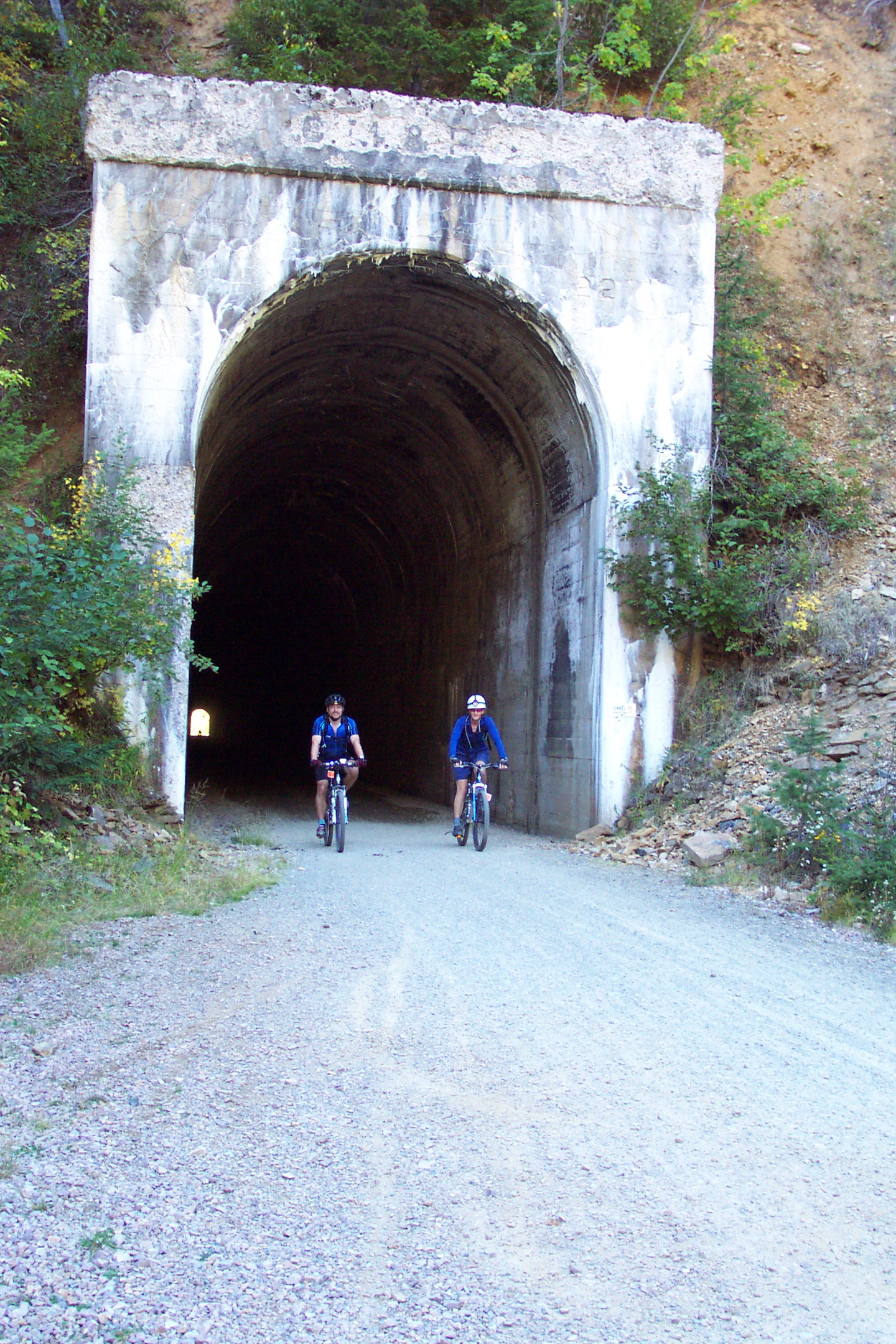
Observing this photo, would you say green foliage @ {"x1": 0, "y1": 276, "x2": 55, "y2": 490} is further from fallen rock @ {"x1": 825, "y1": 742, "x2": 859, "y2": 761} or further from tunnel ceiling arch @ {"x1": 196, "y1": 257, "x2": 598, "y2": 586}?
fallen rock @ {"x1": 825, "y1": 742, "x2": 859, "y2": 761}

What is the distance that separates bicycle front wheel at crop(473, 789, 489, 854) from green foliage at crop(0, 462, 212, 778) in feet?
10.8

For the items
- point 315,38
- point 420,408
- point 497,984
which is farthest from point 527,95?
point 497,984

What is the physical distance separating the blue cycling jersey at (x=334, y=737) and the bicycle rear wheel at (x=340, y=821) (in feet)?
1.23

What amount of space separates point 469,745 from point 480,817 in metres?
0.77

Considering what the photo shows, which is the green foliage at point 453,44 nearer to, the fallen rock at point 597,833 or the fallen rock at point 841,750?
the fallen rock at point 597,833

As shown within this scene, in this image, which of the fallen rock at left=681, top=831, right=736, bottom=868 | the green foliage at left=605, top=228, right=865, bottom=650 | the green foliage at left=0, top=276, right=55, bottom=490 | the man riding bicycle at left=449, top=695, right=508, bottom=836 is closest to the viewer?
the fallen rock at left=681, top=831, right=736, bottom=868

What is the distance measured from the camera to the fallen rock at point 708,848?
8695 mm

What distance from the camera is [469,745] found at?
11.1 meters

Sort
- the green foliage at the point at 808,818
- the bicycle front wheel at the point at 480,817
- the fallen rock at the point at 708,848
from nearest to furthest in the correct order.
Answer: the green foliage at the point at 808,818, the fallen rock at the point at 708,848, the bicycle front wheel at the point at 480,817

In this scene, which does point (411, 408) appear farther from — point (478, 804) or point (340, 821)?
point (340, 821)

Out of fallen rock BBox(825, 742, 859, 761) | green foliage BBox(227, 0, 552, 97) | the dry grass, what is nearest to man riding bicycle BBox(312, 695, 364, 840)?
the dry grass

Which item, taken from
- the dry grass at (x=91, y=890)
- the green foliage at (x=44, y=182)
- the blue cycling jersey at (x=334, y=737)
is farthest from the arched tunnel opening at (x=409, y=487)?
the dry grass at (x=91, y=890)

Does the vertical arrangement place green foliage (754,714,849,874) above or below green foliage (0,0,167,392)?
below

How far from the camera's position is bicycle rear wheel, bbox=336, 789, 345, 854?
10.5 m
